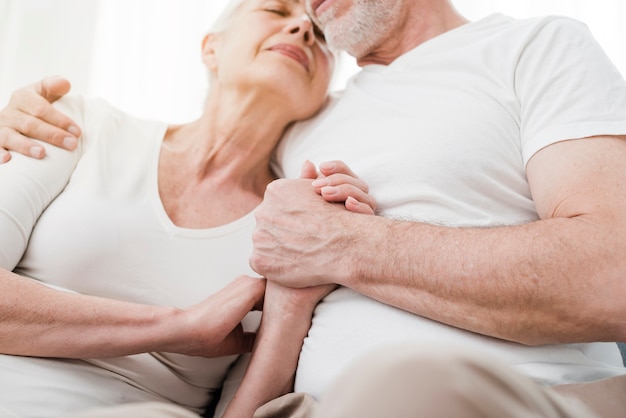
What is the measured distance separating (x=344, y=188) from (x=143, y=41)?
4.97 ft

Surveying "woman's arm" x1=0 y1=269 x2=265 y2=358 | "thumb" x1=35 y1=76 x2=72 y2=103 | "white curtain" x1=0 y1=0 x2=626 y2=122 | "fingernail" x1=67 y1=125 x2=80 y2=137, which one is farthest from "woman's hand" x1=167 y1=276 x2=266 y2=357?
"white curtain" x1=0 y1=0 x2=626 y2=122

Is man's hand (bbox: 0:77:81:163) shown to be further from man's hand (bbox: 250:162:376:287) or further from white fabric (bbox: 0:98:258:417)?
man's hand (bbox: 250:162:376:287)

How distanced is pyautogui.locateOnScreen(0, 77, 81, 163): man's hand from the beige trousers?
2.58 feet

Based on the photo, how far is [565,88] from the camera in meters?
1.07

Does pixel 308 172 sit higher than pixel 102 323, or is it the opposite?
pixel 308 172

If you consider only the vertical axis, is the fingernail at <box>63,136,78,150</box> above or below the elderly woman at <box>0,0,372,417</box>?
above

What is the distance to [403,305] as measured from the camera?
0.98 metres

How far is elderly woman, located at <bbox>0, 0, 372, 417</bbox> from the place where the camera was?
1057mm

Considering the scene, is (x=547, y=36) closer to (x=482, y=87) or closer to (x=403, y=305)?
(x=482, y=87)

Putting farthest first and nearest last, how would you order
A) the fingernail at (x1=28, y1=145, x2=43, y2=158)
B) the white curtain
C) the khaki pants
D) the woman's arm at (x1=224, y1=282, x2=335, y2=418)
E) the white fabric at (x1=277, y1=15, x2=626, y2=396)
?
the white curtain, the fingernail at (x1=28, y1=145, x2=43, y2=158), the woman's arm at (x1=224, y1=282, x2=335, y2=418), the white fabric at (x1=277, y1=15, x2=626, y2=396), the khaki pants

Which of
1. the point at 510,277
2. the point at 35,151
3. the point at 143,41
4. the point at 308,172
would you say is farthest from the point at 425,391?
the point at 143,41

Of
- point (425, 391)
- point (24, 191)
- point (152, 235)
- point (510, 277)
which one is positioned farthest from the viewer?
point (152, 235)

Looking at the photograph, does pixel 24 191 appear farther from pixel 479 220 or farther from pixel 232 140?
pixel 479 220

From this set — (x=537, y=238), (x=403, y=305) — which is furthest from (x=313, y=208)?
(x=537, y=238)
